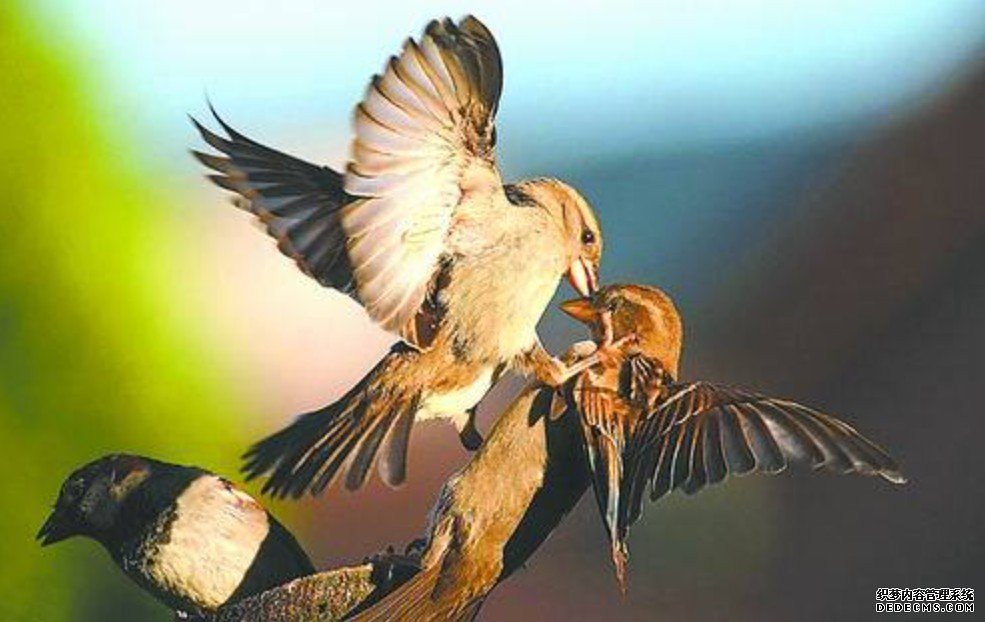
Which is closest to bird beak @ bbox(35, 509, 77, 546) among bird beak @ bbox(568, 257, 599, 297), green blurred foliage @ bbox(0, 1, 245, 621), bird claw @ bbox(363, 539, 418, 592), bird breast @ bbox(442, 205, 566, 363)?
green blurred foliage @ bbox(0, 1, 245, 621)

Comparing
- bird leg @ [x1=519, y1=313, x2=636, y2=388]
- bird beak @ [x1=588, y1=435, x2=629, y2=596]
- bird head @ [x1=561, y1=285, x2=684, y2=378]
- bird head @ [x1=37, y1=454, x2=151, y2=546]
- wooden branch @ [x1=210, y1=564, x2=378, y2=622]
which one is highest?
bird head @ [x1=561, y1=285, x2=684, y2=378]

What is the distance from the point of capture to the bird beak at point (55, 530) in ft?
5.39

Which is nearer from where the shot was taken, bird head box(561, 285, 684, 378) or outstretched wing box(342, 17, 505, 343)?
outstretched wing box(342, 17, 505, 343)

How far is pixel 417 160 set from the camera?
1492mm

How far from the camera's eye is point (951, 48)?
1.90 m

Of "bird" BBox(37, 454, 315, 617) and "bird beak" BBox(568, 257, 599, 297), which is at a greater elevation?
"bird beak" BBox(568, 257, 599, 297)

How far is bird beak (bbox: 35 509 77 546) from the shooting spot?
1.64 m

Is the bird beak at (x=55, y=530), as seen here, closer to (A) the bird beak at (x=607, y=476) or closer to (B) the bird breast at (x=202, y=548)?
(B) the bird breast at (x=202, y=548)

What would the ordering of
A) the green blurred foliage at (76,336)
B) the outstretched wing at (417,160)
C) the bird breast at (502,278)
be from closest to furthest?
the outstretched wing at (417,160), the bird breast at (502,278), the green blurred foliage at (76,336)

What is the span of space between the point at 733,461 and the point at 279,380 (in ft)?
1.79

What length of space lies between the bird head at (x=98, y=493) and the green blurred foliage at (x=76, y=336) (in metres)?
0.16

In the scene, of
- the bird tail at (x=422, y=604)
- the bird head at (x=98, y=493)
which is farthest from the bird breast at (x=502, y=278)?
the bird head at (x=98, y=493)

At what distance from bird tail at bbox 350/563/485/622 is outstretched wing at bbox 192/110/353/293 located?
10.8 inches

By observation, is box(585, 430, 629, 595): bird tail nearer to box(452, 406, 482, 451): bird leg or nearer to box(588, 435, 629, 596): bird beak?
box(588, 435, 629, 596): bird beak
